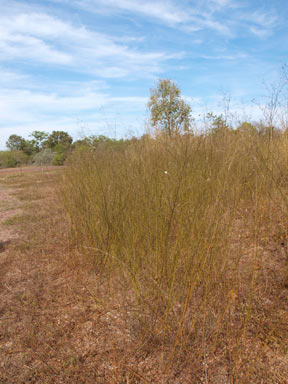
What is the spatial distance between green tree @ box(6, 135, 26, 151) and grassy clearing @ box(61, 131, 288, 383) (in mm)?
33363

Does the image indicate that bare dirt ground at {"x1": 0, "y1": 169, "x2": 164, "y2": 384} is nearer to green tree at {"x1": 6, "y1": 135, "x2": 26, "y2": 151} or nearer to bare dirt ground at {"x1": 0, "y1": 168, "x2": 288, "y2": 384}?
bare dirt ground at {"x1": 0, "y1": 168, "x2": 288, "y2": 384}

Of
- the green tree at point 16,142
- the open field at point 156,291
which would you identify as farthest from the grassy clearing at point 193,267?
the green tree at point 16,142

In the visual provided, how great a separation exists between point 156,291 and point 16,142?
35.7 m

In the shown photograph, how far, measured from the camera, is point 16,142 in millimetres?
33375

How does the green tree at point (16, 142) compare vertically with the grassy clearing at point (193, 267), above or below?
above

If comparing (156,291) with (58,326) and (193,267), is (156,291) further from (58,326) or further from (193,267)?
(58,326)

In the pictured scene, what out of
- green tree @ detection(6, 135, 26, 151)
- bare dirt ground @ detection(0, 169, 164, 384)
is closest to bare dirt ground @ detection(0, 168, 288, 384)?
bare dirt ground @ detection(0, 169, 164, 384)

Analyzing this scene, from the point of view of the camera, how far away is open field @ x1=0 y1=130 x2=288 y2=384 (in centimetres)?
144

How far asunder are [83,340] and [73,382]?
295mm

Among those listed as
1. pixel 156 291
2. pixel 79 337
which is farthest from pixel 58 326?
pixel 156 291

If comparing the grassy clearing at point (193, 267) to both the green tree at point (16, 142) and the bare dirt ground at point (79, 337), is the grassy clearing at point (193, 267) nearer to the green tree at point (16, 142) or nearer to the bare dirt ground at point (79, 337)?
the bare dirt ground at point (79, 337)

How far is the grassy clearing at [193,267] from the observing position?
144 centimetres

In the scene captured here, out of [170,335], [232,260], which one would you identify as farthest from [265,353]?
[232,260]

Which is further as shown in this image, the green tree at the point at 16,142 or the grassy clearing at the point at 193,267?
the green tree at the point at 16,142
